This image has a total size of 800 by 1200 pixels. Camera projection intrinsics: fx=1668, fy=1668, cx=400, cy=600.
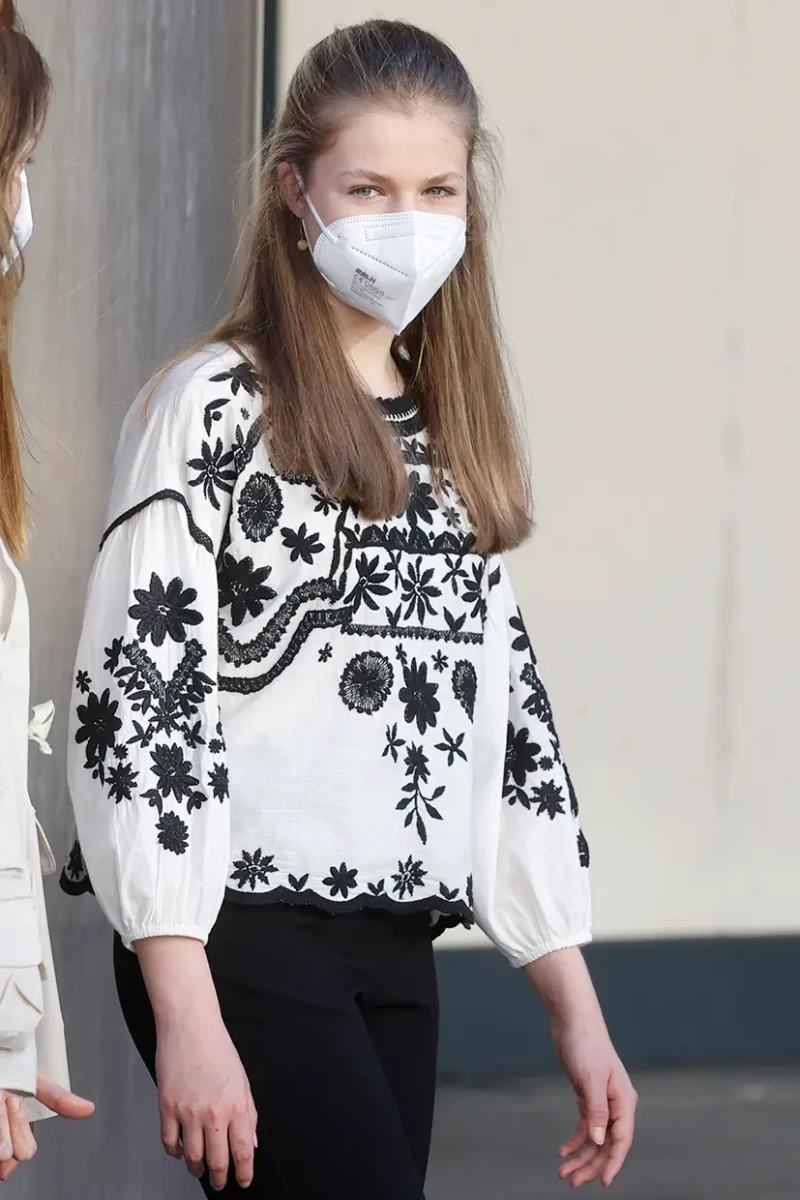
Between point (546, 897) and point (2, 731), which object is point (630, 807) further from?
point (2, 731)

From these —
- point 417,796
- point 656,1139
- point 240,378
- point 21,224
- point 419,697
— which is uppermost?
point 21,224

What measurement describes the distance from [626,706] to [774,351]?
105 cm

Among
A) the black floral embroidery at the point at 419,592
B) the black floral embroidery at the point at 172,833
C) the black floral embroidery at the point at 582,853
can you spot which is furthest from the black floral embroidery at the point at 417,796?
the black floral embroidery at the point at 582,853

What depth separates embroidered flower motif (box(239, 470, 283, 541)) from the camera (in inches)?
66.7

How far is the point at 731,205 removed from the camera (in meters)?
4.50

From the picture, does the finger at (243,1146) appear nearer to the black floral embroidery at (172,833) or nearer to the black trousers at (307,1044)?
the black trousers at (307,1044)

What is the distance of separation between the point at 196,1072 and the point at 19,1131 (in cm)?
19

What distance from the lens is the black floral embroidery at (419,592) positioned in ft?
5.79

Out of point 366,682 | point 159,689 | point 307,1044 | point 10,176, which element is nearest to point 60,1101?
point 307,1044

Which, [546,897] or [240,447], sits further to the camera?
[546,897]

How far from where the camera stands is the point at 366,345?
1939mm

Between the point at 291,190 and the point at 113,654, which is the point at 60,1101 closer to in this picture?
the point at 113,654

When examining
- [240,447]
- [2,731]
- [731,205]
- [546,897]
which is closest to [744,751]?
[731,205]

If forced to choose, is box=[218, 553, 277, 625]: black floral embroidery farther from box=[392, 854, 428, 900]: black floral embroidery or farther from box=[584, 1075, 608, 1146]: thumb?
box=[584, 1075, 608, 1146]: thumb
